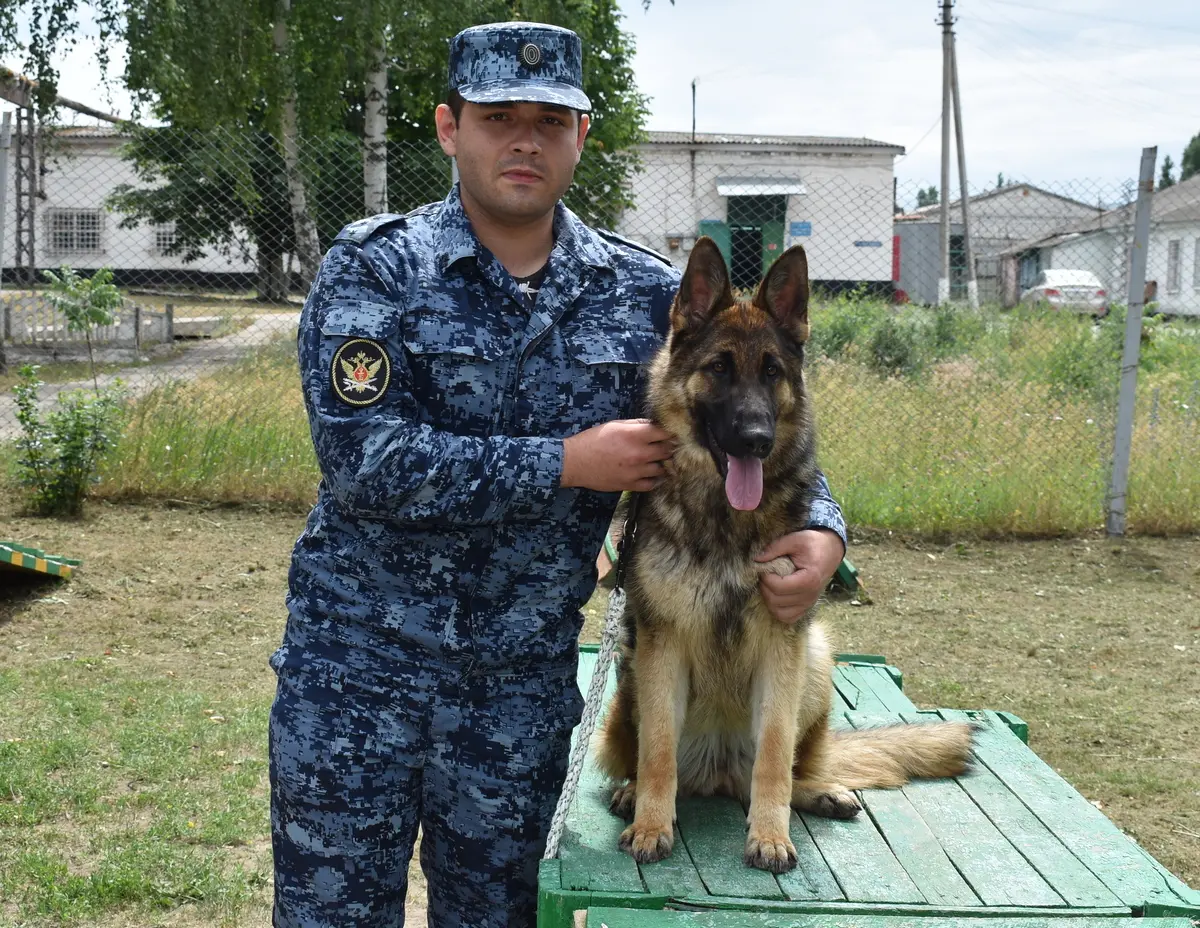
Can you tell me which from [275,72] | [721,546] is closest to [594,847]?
[721,546]

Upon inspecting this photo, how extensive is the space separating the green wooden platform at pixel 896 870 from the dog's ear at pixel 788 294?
4.11 feet

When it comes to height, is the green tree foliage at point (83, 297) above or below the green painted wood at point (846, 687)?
above

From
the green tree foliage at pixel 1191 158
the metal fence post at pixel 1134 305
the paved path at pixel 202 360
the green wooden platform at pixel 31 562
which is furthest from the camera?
the green tree foliage at pixel 1191 158

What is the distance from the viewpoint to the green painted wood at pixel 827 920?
2.42m

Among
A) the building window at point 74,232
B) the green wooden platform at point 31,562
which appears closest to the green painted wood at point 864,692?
the green wooden platform at point 31,562

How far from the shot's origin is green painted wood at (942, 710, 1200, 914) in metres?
2.59

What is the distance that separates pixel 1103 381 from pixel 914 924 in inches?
283

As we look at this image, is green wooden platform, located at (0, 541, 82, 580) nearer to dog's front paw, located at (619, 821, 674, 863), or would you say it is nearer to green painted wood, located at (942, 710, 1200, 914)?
dog's front paw, located at (619, 821, 674, 863)

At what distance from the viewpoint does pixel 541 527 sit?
2.62 meters

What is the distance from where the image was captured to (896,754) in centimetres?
331

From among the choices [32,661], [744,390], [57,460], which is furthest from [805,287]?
[57,460]

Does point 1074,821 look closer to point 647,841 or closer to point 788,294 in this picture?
point 647,841

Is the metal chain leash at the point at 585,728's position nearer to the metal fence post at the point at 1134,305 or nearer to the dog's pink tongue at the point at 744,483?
the dog's pink tongue at the point at 744,483

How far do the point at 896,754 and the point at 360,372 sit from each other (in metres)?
1.92
